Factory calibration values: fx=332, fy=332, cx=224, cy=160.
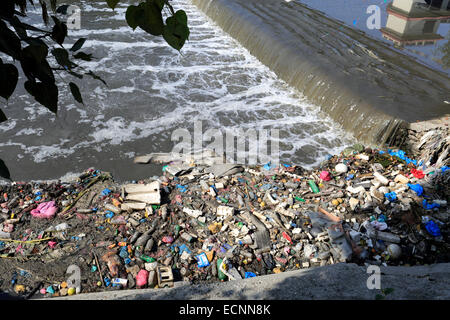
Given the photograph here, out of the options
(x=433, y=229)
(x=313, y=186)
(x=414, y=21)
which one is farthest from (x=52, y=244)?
(x=414, y=21)

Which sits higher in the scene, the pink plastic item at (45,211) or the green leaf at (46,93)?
the green leaf at (46,93)

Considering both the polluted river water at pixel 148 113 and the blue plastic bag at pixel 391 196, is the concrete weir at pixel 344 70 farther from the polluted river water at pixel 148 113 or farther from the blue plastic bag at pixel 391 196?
the blue plastic bag at pixel 391 196

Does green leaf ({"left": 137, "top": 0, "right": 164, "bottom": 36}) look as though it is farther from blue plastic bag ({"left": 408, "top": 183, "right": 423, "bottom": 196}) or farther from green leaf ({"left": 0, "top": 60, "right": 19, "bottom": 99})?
blue plastic bag ({"left": 408, "top": 183, "right": 423, "bottom": 196})

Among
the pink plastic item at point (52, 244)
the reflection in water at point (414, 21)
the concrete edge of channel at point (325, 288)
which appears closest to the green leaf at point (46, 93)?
the concrete edge of channel at point (325, 288)

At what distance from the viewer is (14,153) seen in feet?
21.8

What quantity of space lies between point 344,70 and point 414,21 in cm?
581

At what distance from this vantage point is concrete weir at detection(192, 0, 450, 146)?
7.25 metres

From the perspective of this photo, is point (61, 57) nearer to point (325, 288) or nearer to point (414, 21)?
point (325, 288)

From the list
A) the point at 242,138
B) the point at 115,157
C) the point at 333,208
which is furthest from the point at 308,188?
the point at 115,157

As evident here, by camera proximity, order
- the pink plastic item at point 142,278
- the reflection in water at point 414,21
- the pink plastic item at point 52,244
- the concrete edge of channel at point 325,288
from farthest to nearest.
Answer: the reflection in water at point 414,21 < the pink plastic item at point 52,244 < the pink plastic item at point 142,278 < the concrete edge of channel at point 325,288

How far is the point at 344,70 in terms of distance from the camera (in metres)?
8.71

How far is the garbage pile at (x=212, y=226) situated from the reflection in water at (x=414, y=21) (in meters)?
7.37

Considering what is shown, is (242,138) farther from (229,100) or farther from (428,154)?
(428,154)

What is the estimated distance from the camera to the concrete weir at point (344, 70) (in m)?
7.25
